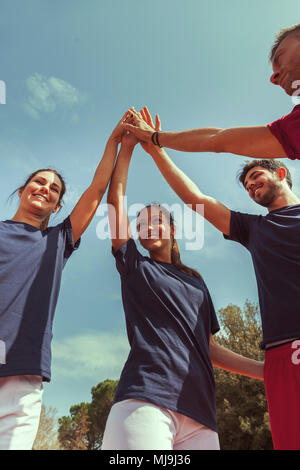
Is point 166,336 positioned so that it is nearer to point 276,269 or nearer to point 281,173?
point 276,269

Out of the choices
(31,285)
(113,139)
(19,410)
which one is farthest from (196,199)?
(19,410)

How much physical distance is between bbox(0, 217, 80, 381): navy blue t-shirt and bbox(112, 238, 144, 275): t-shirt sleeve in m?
0.48

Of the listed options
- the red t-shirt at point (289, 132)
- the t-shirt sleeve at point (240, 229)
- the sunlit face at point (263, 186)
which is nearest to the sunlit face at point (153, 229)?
the t-shirt sleeve at point (240, 229)

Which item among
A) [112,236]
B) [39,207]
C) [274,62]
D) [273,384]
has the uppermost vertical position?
[274,62]

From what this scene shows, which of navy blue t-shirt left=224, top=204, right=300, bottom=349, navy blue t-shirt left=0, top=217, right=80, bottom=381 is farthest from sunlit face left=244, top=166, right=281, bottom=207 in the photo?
navy blue t-shirt left=0, top=217, right=80, bottom=381

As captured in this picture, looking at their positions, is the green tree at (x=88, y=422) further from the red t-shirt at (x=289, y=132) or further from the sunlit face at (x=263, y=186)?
the red t-shirt at (x=289, y=132)

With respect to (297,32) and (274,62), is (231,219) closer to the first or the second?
(274,62)

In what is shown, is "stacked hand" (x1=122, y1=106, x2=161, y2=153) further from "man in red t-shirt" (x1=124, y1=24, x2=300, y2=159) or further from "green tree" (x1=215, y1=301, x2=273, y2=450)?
"green tree" (x1=215, y1=301, x2=273, y2=450)

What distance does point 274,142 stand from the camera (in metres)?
2.85

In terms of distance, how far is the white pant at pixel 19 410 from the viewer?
2.37 m
